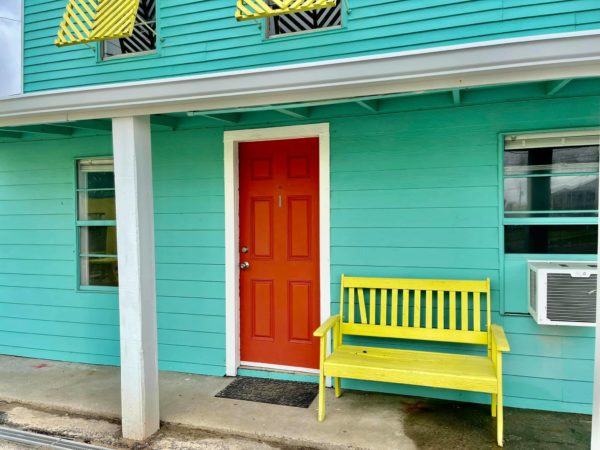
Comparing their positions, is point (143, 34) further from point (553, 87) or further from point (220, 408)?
point (553, 87)

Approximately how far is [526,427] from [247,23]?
3802 millimetres

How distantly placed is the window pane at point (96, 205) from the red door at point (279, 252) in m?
1.38

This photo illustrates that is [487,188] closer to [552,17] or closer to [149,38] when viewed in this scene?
[552,17]

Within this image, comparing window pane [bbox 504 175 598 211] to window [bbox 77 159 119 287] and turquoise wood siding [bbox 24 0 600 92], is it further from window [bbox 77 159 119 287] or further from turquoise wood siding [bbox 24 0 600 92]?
window [bbox 77 159 119 287]

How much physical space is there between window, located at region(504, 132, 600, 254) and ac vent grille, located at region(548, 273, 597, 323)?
1.06ft

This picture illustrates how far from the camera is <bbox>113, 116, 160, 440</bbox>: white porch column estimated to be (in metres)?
2.81

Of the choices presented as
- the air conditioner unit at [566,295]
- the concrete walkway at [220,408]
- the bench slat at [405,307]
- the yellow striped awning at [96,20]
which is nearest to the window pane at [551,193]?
the air conditioner unit at [566,295]

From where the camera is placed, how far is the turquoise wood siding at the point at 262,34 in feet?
11.1

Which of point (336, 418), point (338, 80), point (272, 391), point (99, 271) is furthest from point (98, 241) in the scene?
point (338, 80)

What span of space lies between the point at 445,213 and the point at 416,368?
1.14m

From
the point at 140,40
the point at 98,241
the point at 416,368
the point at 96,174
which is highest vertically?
the point at 140,40

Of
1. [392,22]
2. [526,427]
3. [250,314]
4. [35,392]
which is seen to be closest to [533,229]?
[526,427]

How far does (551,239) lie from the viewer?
3188 mm

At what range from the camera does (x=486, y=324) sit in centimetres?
329
